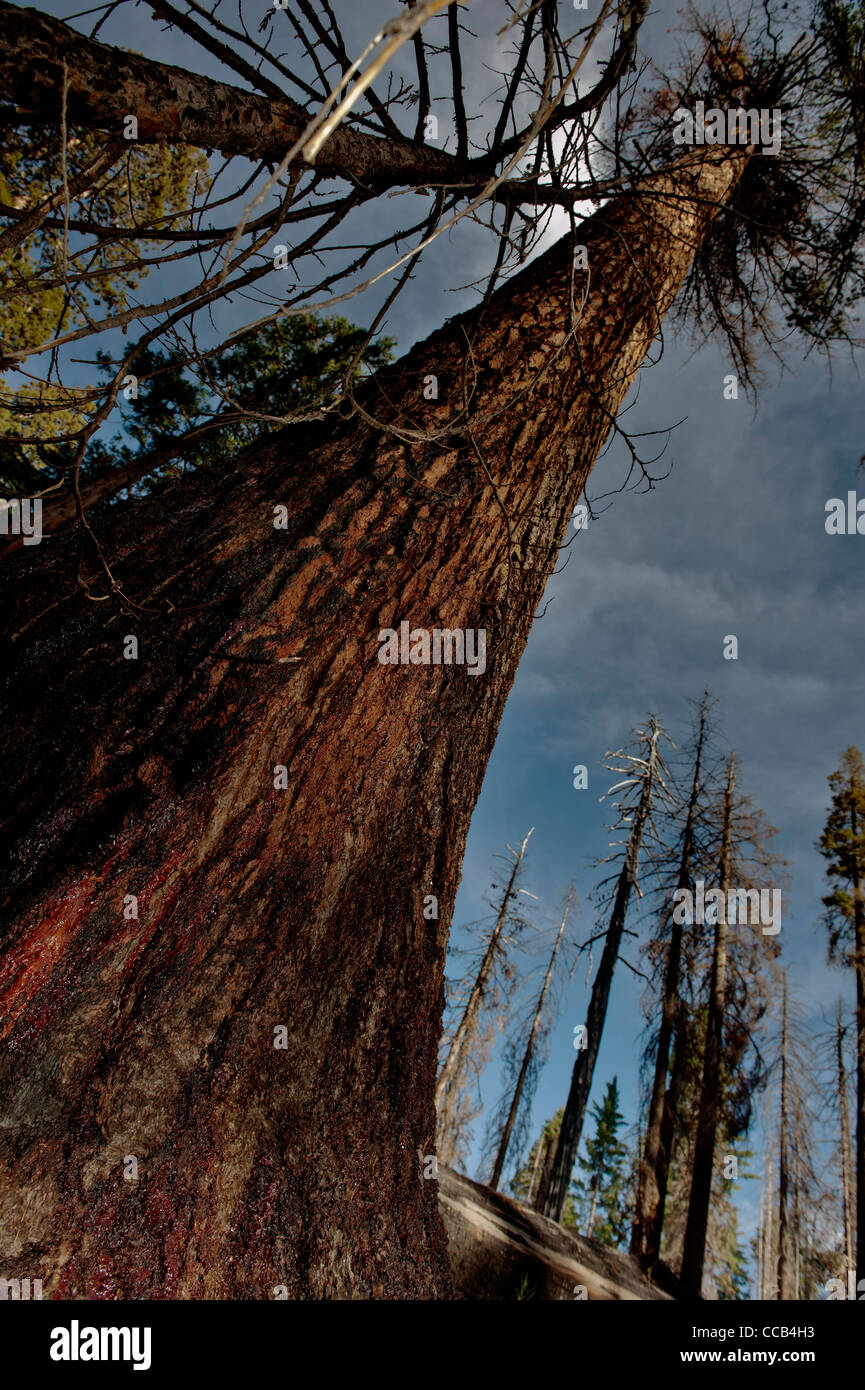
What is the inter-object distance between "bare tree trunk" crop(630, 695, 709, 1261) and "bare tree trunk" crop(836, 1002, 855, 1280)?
5553 millimetres

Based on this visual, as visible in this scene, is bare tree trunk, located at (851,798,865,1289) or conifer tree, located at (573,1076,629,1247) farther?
conifer tree, located at (573,1076,629,1247)

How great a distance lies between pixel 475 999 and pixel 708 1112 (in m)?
5.12

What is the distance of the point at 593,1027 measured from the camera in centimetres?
1041

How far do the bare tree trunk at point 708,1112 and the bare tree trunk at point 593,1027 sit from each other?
1895mm

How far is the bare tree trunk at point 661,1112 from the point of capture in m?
9.01

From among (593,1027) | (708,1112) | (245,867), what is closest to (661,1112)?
(708,1112)

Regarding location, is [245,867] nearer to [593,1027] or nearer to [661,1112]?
[593,1027]

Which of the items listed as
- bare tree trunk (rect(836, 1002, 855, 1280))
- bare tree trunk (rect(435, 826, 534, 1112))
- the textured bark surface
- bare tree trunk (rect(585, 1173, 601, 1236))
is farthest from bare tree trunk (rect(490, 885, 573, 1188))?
bare tree trunk (rect(585, 1173, 601, 1236))

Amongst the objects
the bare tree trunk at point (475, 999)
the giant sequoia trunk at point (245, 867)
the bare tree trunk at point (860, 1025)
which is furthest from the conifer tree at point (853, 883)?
the giant sequoia trunk at point (245, 867)

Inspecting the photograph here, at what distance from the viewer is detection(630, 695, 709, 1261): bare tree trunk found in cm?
901

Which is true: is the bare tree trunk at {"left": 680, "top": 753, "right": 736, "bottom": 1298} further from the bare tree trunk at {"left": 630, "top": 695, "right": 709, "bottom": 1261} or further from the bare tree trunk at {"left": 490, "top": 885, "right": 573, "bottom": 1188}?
the bare tree trunk at {"left": 490, "top": 885, "right": 573, "bottom": 1188}
